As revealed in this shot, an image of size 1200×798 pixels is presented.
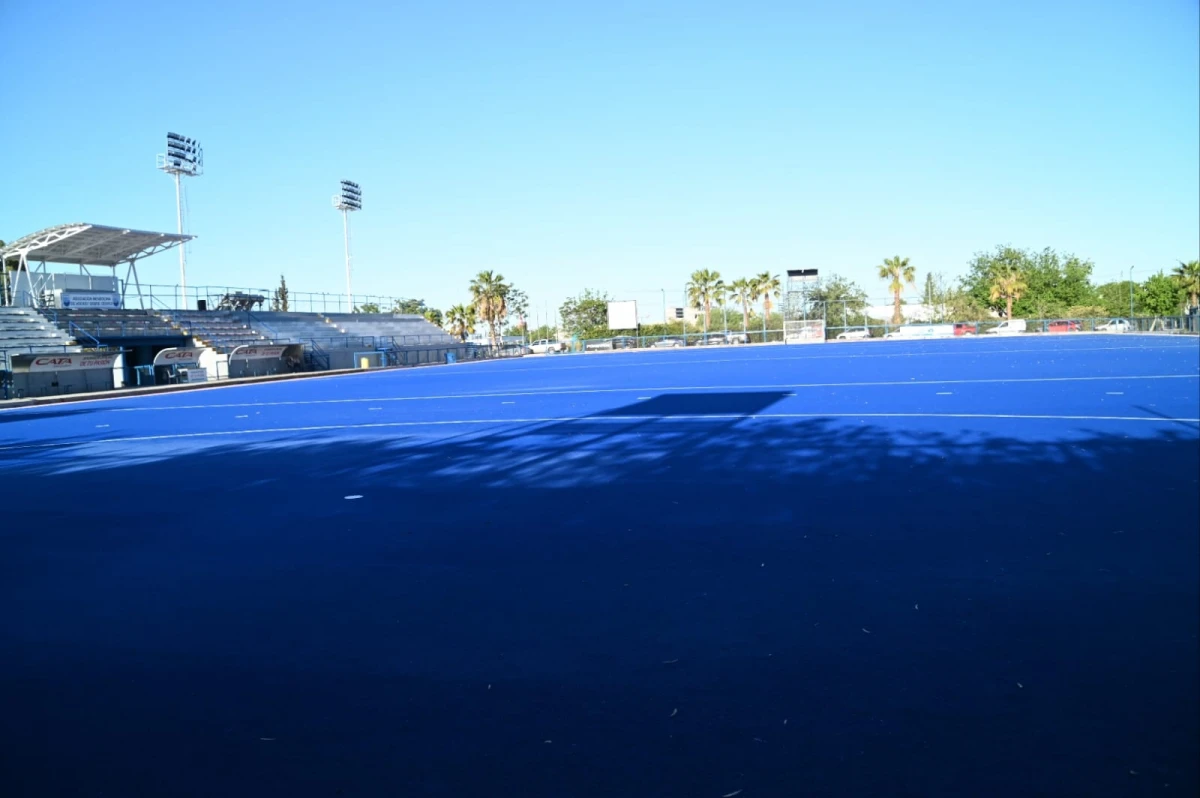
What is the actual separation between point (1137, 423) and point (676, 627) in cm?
1047

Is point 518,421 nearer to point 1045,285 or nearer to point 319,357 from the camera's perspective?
point 319,357

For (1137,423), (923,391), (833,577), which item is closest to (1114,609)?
(833,577)

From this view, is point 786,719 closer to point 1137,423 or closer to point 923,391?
point 1137,423

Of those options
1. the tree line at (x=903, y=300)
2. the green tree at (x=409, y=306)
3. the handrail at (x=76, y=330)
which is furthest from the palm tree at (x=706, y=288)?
the handrail at (x=76, y=330)

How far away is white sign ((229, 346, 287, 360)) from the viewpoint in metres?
43.4

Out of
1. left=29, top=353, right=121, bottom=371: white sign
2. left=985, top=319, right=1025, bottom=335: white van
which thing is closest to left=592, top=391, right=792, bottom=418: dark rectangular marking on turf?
left=29, top=353, right=121, bottom=371: white sign

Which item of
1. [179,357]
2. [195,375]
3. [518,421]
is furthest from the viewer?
[195,375]

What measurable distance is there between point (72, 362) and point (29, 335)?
338 centimetres

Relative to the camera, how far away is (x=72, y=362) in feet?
111

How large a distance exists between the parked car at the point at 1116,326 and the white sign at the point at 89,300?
210 ft

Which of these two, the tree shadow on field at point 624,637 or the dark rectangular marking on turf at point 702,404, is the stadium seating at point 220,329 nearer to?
the dark rectangular marking on turf at point 702,404

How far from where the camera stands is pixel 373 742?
346 cm

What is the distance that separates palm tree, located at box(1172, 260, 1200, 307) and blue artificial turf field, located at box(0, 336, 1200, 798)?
69382 millimetres

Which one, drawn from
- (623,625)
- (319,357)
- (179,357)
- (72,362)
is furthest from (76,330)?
(623,625)
